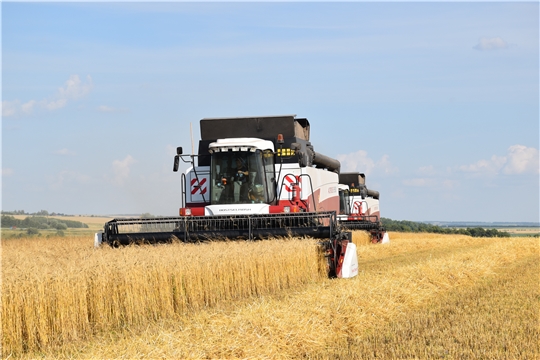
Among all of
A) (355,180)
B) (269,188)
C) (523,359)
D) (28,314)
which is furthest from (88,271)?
(355,180)

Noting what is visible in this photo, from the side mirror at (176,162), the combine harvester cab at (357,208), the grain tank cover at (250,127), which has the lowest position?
the combine harvester cab at (357,208)

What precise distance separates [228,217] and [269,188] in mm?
1536

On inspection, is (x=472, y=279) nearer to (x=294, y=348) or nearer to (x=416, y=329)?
(x=416, y=329)

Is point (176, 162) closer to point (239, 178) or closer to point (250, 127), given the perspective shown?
point (239, 178)

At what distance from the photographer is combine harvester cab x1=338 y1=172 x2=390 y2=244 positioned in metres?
26.0

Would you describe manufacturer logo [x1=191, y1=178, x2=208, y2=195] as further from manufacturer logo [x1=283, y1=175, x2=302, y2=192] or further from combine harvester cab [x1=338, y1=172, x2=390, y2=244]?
combine harvester cab [x1=338, y1=172, x2=390, y2=244]

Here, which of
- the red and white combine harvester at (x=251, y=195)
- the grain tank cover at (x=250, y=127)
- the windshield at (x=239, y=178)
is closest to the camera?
the red and white combine harvester at (x=251, y=195)

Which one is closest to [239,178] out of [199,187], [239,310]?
[199,187]

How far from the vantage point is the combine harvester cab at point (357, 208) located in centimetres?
2595

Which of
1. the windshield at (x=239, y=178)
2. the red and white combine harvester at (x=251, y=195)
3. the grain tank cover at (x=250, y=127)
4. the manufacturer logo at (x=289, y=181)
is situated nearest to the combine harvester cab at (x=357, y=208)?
the red and white combine harvester at (x=251, y=195)

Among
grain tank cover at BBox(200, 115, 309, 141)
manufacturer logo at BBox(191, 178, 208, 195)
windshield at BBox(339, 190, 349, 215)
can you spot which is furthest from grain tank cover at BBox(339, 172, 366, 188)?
manufacturer logo at BBox(191, 178, 208, 195)

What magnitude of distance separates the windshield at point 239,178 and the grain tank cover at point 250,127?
1394mm

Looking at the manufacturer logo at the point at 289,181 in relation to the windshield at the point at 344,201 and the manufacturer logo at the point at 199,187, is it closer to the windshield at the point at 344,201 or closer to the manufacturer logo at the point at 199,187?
the manufacturer logo at the point at 199,187

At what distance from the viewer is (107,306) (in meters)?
7.65
